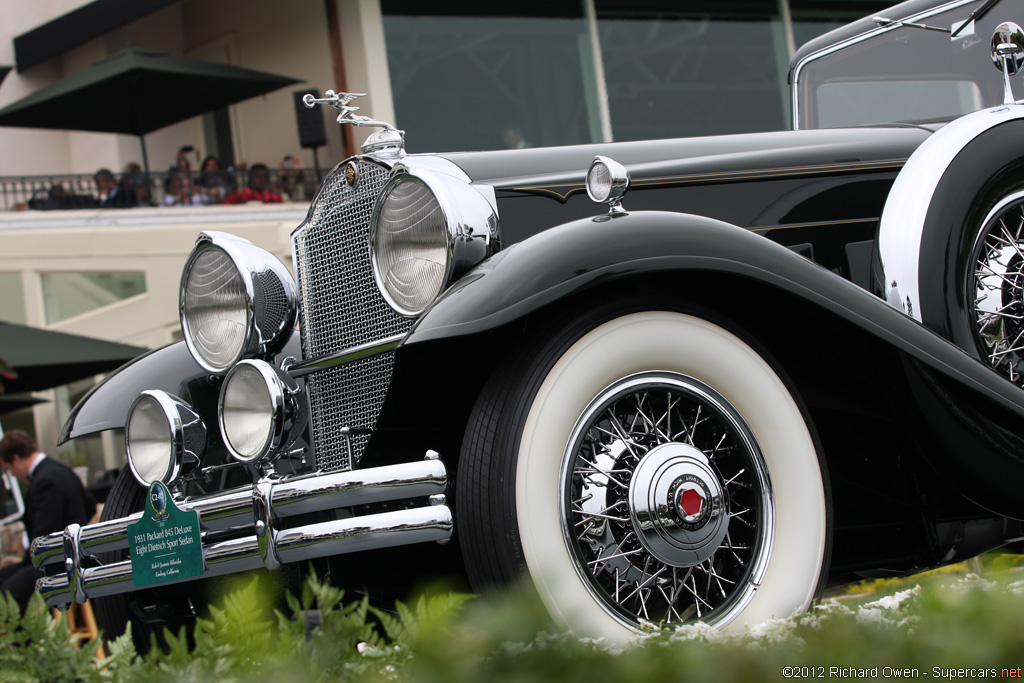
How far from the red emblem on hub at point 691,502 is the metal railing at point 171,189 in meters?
11.6

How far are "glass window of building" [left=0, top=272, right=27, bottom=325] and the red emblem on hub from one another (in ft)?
38.9

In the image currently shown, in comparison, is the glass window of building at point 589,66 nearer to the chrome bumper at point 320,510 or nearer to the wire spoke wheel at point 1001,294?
the wire spoke wheel at point 1001,294

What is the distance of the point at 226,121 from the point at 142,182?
3332mm

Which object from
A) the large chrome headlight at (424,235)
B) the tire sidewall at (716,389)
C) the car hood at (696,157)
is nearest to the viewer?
the tire sidewall at (716,389)

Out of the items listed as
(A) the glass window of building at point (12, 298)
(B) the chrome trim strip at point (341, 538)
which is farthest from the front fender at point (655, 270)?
(A) the glass window of building at point (12, 298)

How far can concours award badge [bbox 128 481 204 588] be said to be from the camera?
8.21 feet

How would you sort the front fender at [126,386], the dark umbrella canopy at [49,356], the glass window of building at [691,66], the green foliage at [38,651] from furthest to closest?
the glass window of building at [691,66] → the dark umbrella canopy at [49,356] → the front fender at [126,386] → the green foliage at [38,651]

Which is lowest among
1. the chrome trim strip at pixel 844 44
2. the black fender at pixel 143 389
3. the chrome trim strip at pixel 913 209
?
the black fender at pixel 143 389

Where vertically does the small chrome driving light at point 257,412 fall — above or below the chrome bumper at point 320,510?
above

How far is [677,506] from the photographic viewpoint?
7.16 feet

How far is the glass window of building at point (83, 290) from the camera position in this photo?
12539mm

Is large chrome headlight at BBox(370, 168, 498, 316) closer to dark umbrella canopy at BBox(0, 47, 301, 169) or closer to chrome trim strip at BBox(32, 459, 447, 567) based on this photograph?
chrome trim strip at BBox(32, 459, 447, 567)

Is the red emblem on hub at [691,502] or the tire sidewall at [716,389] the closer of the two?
the tire sidewall at [716,389]

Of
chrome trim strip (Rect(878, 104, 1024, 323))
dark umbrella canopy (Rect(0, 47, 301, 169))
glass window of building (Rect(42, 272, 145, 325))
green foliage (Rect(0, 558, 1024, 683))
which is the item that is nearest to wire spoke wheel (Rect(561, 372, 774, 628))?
chrome trim strip (Rect(878, 104, 1024, 323))
